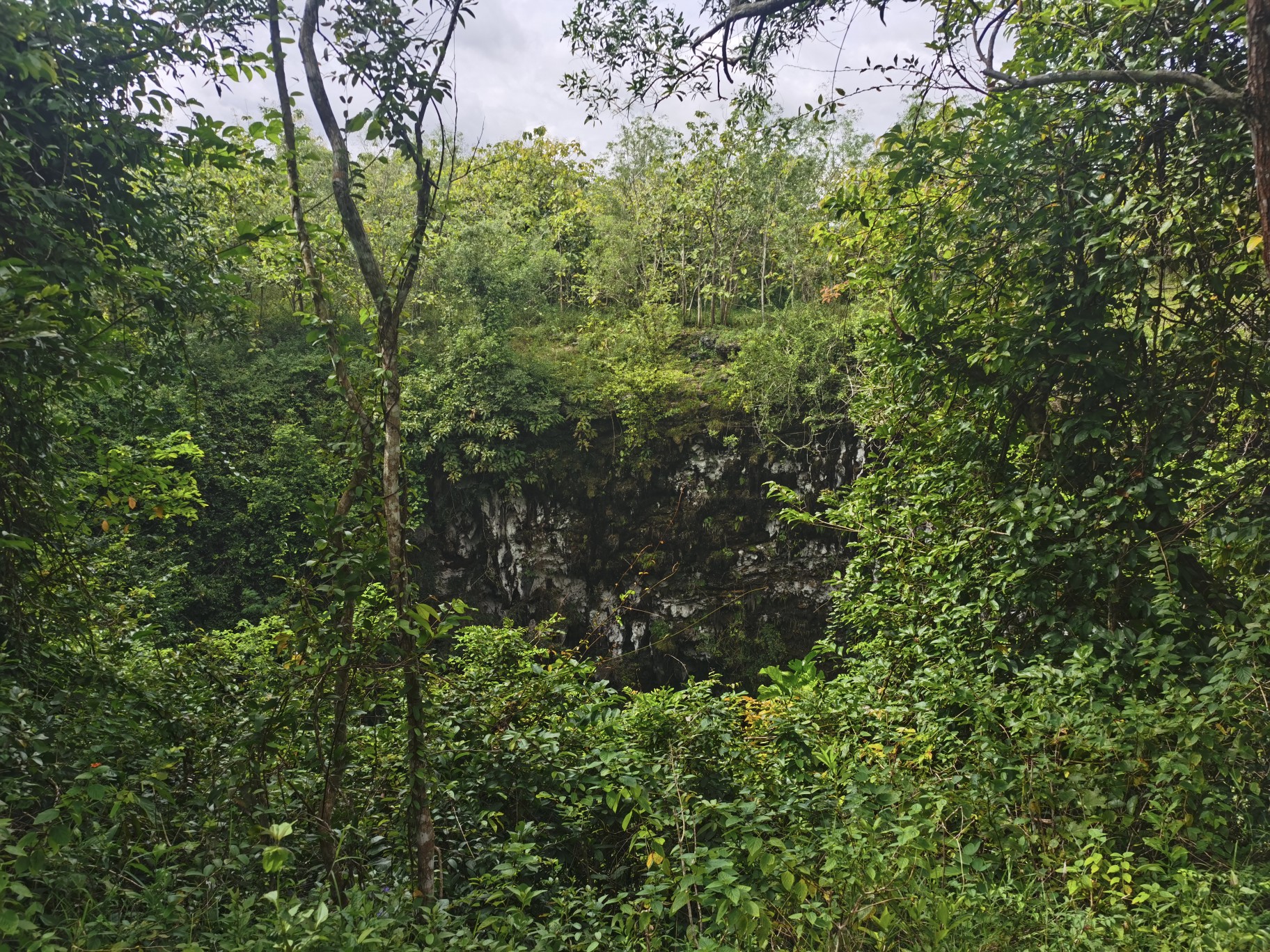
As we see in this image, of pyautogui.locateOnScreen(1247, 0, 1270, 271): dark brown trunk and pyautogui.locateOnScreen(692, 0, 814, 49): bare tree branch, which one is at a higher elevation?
pyautogui.locateOnScreen(692, 0, 814, 49): bare tree branch

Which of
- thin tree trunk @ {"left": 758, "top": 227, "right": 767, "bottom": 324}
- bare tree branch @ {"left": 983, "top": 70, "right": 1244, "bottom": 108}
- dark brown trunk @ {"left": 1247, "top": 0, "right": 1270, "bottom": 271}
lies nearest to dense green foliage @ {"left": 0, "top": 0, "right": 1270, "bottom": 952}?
bare tree branch @ {"left": 983, "top": 70, "right": 1244, "bottom": 108}

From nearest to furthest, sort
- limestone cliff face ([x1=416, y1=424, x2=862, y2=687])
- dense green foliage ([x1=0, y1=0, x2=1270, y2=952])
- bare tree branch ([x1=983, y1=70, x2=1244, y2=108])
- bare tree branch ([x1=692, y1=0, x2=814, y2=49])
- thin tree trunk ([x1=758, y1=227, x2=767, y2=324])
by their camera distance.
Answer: dense green foliage ([x1=0, y1=0, x2=1270, y2=952]), bare tree branch ([x1=983, y1=70, x2=1244, y2=108]), bare tree branch ([x1=692, y1=0, x2=814, y2=49]), limestone cliff face ([x1=416, y1=424, x2=862, y2=687]), thin tree trunk ([x1=758, y1=227, x2=767, y2=324])

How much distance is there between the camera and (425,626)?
2396 mm

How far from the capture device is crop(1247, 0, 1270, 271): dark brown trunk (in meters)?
2.51

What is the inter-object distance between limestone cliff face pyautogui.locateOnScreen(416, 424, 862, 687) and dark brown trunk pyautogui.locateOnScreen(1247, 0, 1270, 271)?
26.9 feet

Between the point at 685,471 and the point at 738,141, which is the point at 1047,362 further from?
the point at 738,141

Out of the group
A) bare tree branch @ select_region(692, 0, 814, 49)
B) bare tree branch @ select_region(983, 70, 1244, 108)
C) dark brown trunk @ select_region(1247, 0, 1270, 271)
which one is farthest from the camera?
bare tree branch @ select_region(692, 0, 814, 49)

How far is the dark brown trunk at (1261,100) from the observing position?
2.51 meters

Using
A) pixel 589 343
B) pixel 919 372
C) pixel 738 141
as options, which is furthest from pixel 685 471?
pixel 919 372

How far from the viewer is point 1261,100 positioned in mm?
2529

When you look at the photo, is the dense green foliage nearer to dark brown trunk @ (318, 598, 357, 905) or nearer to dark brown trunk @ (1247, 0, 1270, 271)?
dark brown trunk @ (318, 598, 357, 905)

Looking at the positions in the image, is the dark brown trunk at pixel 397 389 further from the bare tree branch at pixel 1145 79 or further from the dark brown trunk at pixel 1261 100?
the dark brown trunk at pixel 1261 100

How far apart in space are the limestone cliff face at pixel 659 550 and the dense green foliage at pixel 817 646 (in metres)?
6.29

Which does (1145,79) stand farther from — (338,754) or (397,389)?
(338,754)
